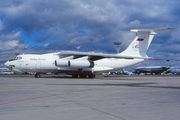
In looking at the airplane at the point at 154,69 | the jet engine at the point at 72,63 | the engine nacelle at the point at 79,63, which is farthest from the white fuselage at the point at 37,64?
the airplane at the point at 154,69

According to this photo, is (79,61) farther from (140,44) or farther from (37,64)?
(140,44)

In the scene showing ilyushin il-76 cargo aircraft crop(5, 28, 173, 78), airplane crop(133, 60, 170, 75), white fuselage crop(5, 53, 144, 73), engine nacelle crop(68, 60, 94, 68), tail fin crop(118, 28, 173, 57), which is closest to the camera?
engine nacelle crop(68, 60, 94, 68)

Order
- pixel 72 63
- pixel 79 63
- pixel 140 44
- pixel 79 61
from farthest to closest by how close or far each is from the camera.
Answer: pixel 140 44 < pixel 79 61 < pixel 79 63 < pixel 72 63

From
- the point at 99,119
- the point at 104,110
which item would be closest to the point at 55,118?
the point at 99,119

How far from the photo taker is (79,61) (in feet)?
105

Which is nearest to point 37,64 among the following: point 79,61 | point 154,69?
point 79,61

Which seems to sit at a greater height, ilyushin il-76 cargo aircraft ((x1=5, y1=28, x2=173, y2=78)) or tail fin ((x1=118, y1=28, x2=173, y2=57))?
tail fin ((x1=118, y1=28, x2=173, y2=57))

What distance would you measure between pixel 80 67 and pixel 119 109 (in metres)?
24.2

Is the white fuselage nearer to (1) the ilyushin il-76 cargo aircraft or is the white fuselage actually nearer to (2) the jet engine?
(1) the ilyushin il-76 cargo aircraft

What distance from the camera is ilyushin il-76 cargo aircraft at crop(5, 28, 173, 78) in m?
31.9

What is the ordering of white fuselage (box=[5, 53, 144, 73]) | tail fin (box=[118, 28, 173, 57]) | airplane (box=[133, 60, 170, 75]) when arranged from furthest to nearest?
1. airplane (box=[133, 60, 170, 75])
2. tail fin (box=[118, 28, 173, 57])
3. white fuselage (box=[5, 53, 144, 73])

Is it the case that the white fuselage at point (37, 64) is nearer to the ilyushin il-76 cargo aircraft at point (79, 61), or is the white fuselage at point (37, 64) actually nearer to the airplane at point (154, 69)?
the ilyushin il-76 cargo aircraft at point (79, 61)

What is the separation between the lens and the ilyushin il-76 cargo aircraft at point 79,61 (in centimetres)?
3194

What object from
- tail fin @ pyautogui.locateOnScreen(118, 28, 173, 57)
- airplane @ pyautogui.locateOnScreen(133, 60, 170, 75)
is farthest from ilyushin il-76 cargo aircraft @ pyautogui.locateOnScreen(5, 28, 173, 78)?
airplane @ pyautogui.locateOnScreen(133, 60, 170, 75)
